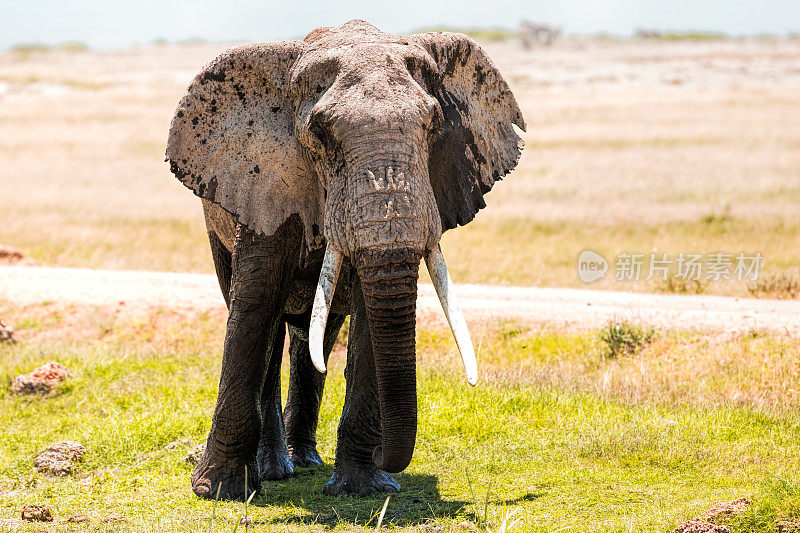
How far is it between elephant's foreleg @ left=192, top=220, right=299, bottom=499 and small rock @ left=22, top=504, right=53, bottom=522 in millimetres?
1132

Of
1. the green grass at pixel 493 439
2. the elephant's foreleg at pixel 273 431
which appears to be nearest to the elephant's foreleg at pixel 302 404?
the elephant's foreleg at pixel 273 431

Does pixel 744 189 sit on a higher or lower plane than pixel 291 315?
lower

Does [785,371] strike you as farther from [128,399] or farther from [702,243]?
[702,243]

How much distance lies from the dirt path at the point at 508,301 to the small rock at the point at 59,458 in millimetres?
5745

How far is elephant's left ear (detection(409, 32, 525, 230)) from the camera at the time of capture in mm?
7395

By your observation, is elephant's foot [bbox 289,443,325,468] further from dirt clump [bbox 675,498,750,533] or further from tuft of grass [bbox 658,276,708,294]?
tuft of grass [bbox 658,276,708,294]

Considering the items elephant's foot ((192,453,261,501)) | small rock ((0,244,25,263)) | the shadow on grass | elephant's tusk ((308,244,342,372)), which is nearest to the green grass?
the shadow on grass

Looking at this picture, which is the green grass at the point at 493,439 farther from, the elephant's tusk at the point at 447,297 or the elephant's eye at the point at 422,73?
the elephant's eye at the point at 422,73

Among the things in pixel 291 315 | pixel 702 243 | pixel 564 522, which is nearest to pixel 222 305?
pixel 291 315

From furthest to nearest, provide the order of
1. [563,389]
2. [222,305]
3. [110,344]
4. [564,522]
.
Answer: [222,305]
[110,344]
[563,389]
[564,522]

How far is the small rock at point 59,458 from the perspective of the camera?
29.1ft

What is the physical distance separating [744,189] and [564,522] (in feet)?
67.1

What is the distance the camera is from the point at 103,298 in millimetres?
15688

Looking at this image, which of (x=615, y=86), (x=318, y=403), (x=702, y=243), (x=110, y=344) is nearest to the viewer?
(x=318, y=403)
